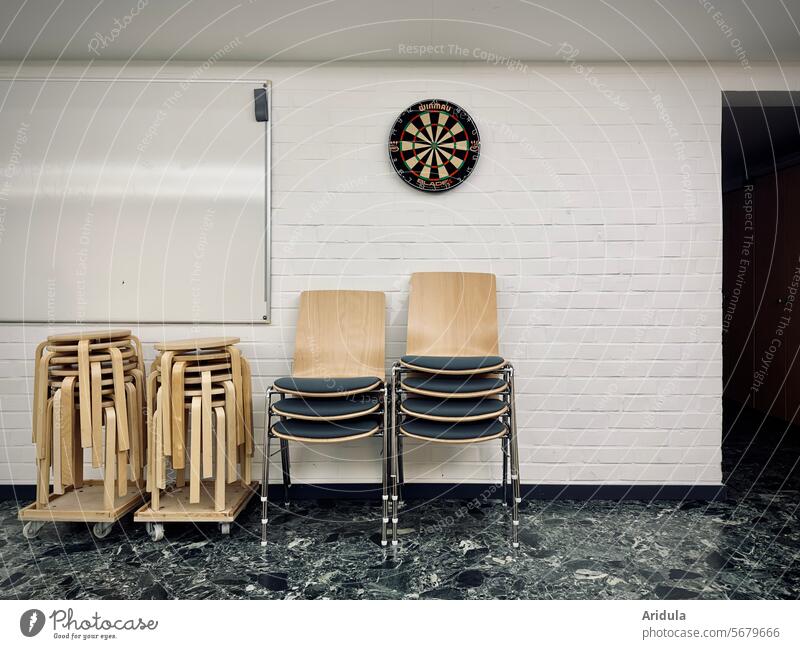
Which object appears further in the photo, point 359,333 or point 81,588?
point 359,333

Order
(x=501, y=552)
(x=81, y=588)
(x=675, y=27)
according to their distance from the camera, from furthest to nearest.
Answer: (x=675, y=27), (x=501, y=552), (x=81, y=588)

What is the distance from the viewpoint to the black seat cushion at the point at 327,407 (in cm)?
233

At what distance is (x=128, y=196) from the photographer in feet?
9.48

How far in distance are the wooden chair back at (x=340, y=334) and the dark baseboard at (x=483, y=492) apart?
0.67 m

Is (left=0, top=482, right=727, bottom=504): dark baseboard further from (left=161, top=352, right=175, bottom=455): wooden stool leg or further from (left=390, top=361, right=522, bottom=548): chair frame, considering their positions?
(left=161, top=352, right=175, bottom=455): wooden stool leg

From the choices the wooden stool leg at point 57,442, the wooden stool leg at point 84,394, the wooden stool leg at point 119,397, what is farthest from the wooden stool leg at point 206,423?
the wooden stool leg at point 57,442

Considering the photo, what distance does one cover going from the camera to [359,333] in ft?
9.20

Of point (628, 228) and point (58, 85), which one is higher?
point (58, 85)

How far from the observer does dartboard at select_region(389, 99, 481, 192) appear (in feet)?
9.45

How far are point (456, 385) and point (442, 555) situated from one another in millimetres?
700

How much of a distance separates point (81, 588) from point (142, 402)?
2.80ft

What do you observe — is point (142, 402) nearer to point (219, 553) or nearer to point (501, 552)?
point (219, 553)

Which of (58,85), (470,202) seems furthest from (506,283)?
(58,85)

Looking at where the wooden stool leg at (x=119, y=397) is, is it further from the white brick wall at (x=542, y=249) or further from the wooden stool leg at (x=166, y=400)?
the white brick wall at (x=542, y=249)
